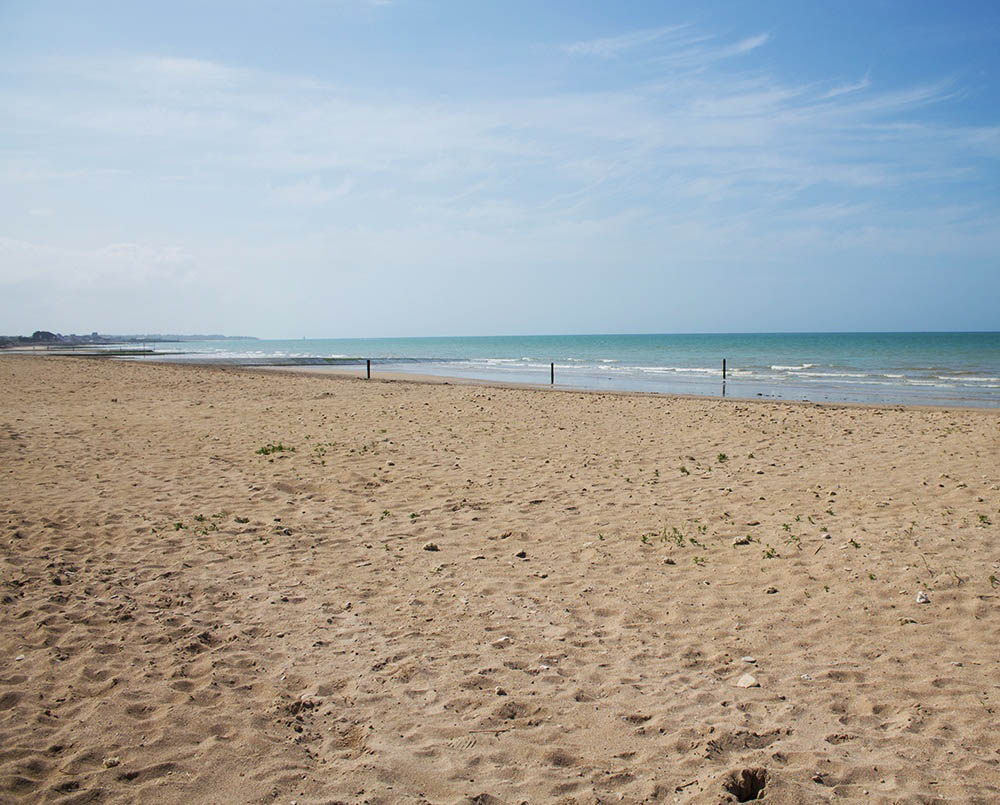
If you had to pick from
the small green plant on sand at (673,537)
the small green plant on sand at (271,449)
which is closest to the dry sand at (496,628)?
the small green plant on sand at (673,537)

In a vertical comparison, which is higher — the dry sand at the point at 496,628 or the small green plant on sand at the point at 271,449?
the small green plant on sand at the point at 271,449

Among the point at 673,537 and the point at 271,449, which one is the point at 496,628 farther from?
the point at 271,449

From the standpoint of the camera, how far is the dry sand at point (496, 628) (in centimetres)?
358

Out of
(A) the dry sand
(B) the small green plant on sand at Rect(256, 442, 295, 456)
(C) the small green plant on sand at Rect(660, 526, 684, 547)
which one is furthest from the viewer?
(B) the small green plant on sand at Rect(256, 442, 295, 456)

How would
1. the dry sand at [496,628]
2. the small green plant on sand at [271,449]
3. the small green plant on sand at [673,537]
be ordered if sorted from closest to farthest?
the dry sand at [496,628], the small green plant on sand at [673,537], the small green plant on sand at [271,449]

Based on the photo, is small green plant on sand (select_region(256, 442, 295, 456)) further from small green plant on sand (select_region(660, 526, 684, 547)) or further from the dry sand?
small green plant on sand (select_region(660, 526, 684, 547))

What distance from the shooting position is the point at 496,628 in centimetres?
530

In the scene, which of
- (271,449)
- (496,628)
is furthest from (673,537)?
(271,449)

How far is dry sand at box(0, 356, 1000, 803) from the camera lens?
3.58m

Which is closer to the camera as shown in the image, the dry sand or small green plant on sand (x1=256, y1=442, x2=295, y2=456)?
the dry sand

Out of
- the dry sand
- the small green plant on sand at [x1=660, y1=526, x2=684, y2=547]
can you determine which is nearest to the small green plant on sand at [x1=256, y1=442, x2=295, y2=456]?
the dry sand

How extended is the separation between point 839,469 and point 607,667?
24.8 feet

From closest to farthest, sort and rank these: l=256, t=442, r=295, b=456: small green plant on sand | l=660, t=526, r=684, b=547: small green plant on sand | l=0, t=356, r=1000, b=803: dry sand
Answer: l=0, t=356, r=1000, b=803: dry sand < l=660, t=526, r=684, b=547: small green plant on sand < l=256, t=442, r=295, b=456: small green plant on sand

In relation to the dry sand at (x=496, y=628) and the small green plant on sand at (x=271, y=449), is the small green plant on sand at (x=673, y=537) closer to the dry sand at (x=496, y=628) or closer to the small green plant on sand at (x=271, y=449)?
the dry sand at (x=496, y=628)
